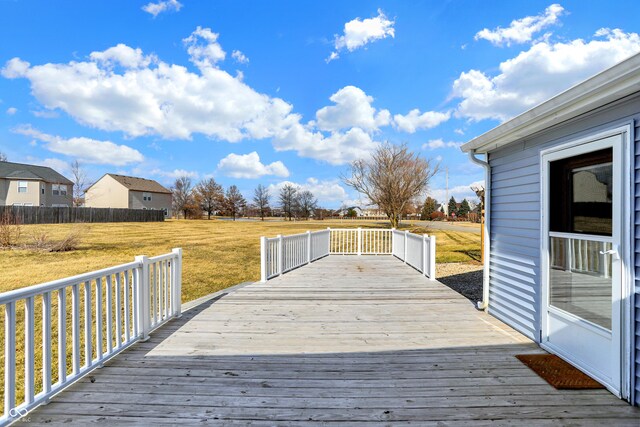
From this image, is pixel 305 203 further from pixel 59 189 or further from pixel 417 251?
pixel 417 251

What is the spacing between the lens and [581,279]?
253 centimetres

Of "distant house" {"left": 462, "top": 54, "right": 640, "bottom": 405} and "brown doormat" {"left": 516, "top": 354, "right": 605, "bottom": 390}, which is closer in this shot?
"distant house" {"left": 462, "top": 54, "right": 640, "bottom": 405}

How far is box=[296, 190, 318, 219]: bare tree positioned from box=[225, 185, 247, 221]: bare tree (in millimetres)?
10182

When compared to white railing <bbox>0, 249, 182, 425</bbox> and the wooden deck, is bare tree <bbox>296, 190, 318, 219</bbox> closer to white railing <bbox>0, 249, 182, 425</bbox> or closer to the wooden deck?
the wooden deck

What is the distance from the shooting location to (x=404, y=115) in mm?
17734

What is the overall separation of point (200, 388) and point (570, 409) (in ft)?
8.16

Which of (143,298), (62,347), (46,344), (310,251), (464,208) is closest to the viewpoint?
(46,344)

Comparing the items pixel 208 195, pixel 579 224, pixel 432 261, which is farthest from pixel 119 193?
pixel 579 224

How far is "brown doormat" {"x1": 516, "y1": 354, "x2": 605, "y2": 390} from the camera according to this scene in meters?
2.19

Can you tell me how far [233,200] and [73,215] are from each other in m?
27.3

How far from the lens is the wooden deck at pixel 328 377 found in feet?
6.13

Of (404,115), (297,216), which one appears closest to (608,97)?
(404,115)

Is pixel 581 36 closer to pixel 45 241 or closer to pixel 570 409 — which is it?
pixel 570 409

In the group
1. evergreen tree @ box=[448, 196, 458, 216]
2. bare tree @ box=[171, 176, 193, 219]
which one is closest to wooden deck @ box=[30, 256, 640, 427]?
bare tree @ box=[171, 176, 193, 219]
